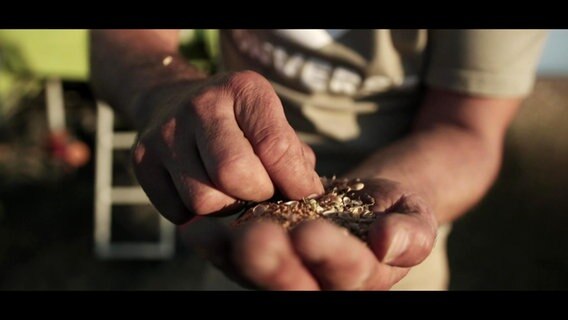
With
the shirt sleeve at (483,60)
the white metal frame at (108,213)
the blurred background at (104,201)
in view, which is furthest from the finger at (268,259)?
the white metal frame at (108,213)

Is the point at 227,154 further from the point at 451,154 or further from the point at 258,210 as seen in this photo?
the point at 451,154

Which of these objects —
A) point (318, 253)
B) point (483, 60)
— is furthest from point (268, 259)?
point (483, 60)

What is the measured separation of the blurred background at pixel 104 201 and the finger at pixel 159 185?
6.11ft

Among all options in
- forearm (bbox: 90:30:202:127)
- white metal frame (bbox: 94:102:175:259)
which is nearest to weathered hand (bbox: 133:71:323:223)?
forearm (bbox: 90:30:202:127)

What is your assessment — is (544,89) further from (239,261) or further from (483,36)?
(239,261)

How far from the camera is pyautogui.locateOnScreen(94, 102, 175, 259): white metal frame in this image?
10.0 feet

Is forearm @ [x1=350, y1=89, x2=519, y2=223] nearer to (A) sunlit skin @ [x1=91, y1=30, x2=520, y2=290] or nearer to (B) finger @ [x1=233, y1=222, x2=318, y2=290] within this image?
(A) sunlit skin @ [x1=91, y1=30, x2=520, y2=290]

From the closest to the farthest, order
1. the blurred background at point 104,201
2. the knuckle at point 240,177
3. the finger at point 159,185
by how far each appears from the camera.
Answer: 1. the knuckle at point 240,177
2. the finger at point 159,185
3. the blurred background at point 104,201

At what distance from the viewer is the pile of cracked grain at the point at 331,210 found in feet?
2.32

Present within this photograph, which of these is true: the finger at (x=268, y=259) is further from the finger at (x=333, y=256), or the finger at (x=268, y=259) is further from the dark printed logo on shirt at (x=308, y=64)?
the dark printed logo on shirt at (x=308, y=64)

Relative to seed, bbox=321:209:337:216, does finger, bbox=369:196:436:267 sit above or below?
above

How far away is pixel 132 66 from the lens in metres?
Answer: 1.20

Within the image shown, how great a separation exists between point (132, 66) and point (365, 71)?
450 millimetres

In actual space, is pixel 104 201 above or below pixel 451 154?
below
